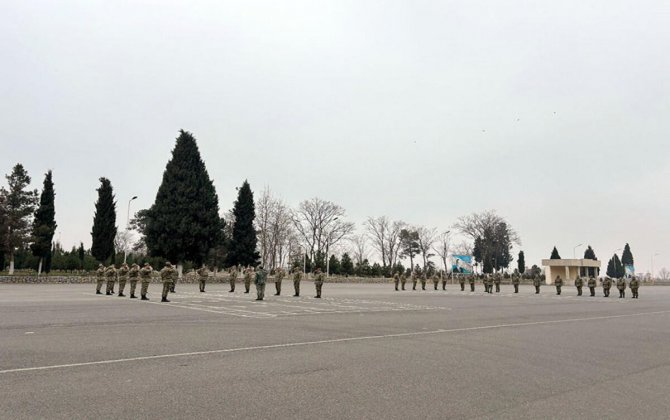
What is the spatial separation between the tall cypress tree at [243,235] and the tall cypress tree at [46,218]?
2009 centimetres

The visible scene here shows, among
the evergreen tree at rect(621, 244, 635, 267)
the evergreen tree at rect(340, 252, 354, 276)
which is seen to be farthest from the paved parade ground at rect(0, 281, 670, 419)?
the evergreen tree at rect(621, 244, 635, 267)

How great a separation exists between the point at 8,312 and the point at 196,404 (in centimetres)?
1325

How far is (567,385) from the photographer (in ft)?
24.0

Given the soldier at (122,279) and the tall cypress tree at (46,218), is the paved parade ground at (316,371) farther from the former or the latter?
the tall cypress tree at (46,218)

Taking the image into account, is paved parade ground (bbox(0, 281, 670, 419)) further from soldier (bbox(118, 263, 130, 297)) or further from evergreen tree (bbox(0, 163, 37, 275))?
evergreen tree (bbox(0, 163, 37, 275))

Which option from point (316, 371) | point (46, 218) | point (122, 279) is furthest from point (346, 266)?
point (316, 371)

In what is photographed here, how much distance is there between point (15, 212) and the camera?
46.5 metres

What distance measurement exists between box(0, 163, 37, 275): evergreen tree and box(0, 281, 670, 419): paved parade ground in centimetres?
3572

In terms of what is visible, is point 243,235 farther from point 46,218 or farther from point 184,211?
point 46,218

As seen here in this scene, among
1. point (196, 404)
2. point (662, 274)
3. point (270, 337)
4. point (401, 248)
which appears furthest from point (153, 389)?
point (662, 274)

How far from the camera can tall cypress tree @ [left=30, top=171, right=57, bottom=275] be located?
46.8 metres

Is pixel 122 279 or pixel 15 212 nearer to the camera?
pixel 122 279

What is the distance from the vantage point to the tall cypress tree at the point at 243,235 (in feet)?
204

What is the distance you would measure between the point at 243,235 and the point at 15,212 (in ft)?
80.6
